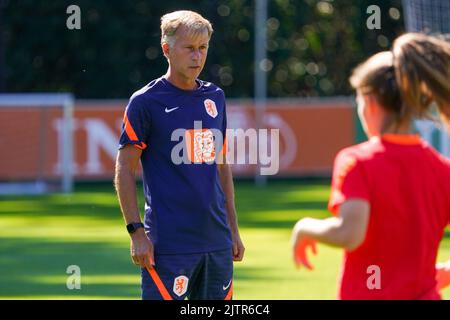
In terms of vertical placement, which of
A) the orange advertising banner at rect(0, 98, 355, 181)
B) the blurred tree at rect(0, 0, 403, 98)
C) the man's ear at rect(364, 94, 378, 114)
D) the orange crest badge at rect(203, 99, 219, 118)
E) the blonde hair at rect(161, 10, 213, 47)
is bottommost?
the orange advertising banner at rect(0, 98, 355, 181)

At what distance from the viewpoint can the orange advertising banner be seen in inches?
991

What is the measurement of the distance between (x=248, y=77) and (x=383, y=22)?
4282mm

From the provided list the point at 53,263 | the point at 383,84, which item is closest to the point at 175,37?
the point at 383,84

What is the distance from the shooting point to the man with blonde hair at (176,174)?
5.72 metres

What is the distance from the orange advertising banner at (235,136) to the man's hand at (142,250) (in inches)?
738

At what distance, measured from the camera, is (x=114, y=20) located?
111 feet

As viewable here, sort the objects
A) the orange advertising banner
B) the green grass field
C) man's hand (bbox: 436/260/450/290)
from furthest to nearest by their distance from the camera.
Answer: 1. the orange advertising banner
2. the green grass field
3. man's hand (bbox: 436/260/450/290)

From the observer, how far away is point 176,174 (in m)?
5.74

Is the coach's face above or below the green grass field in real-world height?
above

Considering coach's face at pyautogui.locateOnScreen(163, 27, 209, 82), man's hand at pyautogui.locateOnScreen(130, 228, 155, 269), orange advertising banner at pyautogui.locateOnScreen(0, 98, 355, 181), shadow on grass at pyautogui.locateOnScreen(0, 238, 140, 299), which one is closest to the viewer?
man's hand at pyautogui.locateOnScreen(130, 228, 155, 269)

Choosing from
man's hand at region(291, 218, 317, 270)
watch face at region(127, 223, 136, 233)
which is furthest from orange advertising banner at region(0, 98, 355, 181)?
man's hand at region(291, 218, 317, 270)

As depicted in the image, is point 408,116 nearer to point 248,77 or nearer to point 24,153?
point 24,153
